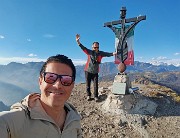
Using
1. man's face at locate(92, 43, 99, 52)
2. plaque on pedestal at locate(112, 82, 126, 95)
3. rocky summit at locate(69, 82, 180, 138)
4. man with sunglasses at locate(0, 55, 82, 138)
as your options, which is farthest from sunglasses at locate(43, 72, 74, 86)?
man's face at locate(92, 43, 99, 52)

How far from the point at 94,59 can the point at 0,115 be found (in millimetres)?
11616

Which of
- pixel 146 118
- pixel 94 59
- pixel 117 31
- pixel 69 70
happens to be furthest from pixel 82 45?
pixel 69 70

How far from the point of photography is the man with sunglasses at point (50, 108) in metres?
2.98

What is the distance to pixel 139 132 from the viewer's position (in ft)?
39.8

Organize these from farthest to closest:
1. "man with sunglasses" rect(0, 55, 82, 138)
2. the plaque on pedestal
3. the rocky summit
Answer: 1. the plaque on pedestal
2. the rocky summit
3. "man with sunglasses" rect(0, 55, 82, 138)

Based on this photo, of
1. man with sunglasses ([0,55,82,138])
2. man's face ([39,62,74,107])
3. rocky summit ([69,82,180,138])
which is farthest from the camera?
rocky summit ([69,82,180,138])

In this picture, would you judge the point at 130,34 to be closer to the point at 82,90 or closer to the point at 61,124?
the point at 82,90

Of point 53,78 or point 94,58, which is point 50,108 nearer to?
point 53,78

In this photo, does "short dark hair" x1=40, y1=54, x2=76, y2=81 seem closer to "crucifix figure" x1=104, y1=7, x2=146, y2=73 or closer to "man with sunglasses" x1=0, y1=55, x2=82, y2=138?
"man with sunglasses" x1=0, y1=55, x2=82, y2=138

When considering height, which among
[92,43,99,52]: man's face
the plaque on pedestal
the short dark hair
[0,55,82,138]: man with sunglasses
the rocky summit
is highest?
[92,43,99,52]: man's face

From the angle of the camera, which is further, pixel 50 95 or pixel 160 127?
pixel 160 127

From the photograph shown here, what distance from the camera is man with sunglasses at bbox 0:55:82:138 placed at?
2976 mm

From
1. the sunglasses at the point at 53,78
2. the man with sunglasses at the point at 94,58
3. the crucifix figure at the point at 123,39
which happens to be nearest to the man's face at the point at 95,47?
the man with sunglasses at the point at 94,58

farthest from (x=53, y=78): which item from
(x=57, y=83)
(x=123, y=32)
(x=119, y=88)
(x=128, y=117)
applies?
(x=123, y=32)
